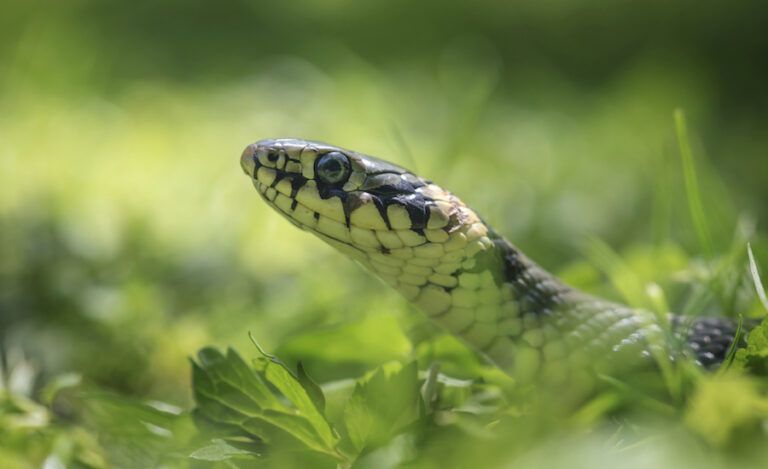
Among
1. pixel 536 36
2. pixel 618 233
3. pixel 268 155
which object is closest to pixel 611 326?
pixel 268 155

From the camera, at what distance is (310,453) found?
1.07 metres

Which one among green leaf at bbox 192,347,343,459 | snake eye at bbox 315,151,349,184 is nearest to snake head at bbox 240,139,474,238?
snake eye at bbox 315,151,349,184

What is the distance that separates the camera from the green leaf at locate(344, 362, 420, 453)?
1.05 meters

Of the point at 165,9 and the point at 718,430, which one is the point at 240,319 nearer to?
the point at 718,430

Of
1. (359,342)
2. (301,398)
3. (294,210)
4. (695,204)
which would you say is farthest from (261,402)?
(695,204)

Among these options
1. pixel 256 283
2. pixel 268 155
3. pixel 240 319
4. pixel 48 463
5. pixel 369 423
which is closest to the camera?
pixel 369 423

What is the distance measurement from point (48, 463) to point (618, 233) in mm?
1977

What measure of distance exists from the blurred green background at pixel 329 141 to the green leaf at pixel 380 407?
0.28m

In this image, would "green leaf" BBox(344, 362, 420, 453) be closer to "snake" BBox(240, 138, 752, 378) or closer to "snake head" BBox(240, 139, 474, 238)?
"snake" BBox(240, 138, 752, 378)

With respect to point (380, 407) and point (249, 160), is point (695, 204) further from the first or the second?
point (249, 160)

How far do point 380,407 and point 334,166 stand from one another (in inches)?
22.5

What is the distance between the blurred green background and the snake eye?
29 cm

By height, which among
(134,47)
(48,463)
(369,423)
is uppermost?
(134,47)

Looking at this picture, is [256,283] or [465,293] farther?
[256,283]
